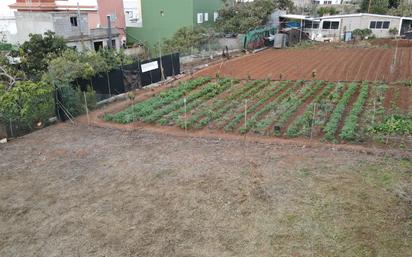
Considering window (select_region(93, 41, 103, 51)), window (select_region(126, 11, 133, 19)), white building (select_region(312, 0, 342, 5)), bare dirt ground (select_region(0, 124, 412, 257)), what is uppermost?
white building (select_region(312, 0, 342, 5))

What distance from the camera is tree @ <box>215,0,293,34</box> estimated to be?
3569cm

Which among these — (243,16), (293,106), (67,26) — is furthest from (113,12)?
(293,106)

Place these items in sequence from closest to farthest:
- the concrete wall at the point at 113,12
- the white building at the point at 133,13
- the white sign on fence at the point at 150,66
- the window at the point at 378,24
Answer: the white sign on fence at the point at 150,66 → the concrete wall at the point at 113,12 → the white building at the point at 133,13 → the window at the point at 378,24

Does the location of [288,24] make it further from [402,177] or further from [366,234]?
[366,234]

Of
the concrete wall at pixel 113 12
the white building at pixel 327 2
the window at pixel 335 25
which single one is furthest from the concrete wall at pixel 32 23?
the white building at pixel 327 2

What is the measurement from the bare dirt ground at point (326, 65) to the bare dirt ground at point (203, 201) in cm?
1214

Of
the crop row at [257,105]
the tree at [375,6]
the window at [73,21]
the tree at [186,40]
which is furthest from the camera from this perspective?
the tree at [375,6]

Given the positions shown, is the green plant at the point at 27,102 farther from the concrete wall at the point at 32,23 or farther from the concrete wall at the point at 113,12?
the concrete wall at the point at 113,12

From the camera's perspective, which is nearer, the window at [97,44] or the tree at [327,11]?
the window at [97,44]

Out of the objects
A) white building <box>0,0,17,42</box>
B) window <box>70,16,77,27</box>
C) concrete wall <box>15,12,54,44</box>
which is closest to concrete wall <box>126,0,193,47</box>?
window <box>70,16,77,27</box>

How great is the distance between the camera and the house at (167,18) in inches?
1400

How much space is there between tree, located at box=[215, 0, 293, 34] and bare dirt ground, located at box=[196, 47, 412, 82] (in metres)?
4.03

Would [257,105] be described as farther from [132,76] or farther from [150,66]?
[150,66]

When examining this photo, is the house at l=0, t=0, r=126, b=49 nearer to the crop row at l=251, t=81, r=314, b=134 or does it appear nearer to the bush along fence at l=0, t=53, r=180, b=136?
the bush along fence at l=0, t=53, r=180, b=136
